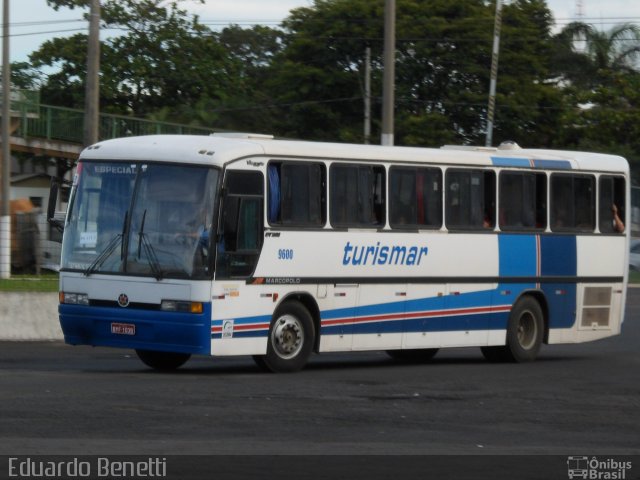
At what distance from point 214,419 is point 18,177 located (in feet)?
157

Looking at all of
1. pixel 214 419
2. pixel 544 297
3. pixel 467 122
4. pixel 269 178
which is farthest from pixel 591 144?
pixel 214 419

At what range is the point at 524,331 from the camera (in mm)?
20641

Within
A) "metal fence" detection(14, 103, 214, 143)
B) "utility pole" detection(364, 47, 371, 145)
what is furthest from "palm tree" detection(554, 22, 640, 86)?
"metal fence" detection(14, 103, 214, 143)

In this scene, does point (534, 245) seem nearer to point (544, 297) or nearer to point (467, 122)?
point (544, 297)

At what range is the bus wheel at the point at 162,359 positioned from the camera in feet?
57.5

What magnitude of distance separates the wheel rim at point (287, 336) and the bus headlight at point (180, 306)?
1257mm

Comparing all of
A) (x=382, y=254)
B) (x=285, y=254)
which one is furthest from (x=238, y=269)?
(x=382, y=254)

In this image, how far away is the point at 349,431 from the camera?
455 inches

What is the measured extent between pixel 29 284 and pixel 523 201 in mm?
8319

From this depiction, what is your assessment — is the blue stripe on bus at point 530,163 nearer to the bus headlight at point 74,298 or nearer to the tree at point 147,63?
the bus headlight at point 74,298

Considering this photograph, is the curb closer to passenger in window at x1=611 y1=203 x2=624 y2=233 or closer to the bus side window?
the bus side window

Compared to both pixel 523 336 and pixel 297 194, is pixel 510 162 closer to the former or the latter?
pixel 523 336
